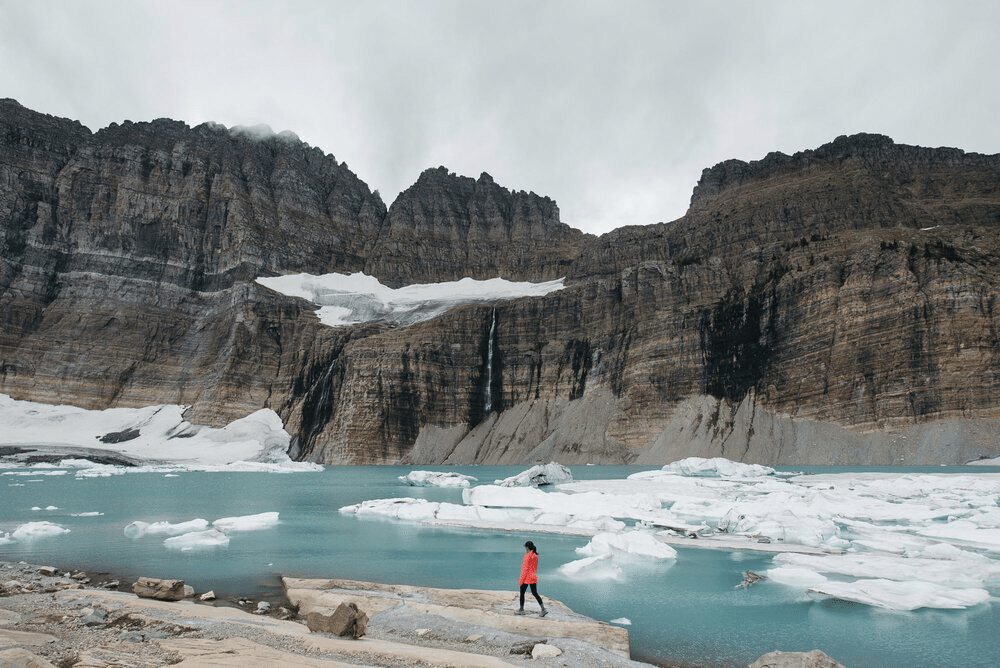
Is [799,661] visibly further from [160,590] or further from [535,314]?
[535,314]

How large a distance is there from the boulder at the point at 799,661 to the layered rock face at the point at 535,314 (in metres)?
74.3

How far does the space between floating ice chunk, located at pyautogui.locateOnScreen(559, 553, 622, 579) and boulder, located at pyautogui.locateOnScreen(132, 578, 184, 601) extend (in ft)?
34.7

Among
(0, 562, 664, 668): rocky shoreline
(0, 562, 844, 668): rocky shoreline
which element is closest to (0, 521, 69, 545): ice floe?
(0, 562, 844, 668): rocky shoreline

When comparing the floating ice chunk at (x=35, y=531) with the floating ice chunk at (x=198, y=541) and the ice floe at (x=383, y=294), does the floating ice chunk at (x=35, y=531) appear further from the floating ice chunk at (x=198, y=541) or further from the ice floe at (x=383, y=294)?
the ice floe at (x=383, y=294)

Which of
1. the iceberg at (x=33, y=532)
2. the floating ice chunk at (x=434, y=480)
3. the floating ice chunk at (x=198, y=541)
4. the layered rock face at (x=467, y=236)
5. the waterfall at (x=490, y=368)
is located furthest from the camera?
the layered rock face at (x=467, y=236)

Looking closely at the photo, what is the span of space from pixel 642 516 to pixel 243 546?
57.1 feet

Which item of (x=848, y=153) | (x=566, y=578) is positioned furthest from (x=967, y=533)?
→ (x=848, y=153)

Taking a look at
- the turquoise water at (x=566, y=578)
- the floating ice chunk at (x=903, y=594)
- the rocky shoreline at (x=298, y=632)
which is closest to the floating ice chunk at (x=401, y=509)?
the turquoise water at (x=566, y=578)

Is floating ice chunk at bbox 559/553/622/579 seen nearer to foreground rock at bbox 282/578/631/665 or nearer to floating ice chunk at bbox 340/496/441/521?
foreground rock at bbox 282/578/631/665

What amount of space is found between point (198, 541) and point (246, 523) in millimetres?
4850

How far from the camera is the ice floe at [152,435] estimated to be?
329ft

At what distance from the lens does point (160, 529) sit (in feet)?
90.1

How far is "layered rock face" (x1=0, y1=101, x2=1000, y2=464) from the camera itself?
81.2 metres

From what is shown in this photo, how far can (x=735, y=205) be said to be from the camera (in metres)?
129
